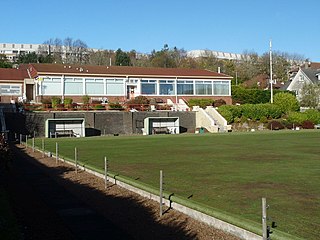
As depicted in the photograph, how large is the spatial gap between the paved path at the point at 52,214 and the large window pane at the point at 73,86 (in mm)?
39684

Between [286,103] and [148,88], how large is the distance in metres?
17.7

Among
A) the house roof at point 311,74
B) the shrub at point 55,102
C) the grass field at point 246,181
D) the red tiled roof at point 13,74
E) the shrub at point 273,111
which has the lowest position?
the grass field at point 246,181

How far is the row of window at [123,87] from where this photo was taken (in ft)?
174

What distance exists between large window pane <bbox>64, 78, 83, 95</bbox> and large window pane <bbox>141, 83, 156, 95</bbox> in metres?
8.29

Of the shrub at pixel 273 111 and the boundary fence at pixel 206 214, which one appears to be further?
the shrub at pixel 273 111

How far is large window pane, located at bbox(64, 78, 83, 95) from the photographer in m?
53.6

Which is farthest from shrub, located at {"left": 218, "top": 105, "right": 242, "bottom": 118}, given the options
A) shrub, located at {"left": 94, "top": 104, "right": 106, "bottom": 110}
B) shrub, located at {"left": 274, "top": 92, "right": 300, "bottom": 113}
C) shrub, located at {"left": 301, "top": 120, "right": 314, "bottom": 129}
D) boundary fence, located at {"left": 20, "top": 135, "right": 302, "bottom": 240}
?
boundary fence, located at {"left": 20, "top": 135, "right": 302, "bottom": 240}

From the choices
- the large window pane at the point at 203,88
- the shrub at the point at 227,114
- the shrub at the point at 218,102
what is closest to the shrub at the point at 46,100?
the shrub at the point at 227,114

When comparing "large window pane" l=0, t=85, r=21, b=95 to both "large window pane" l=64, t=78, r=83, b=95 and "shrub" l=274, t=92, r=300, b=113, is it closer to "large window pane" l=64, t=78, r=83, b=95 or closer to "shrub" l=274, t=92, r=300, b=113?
"large window pane" l=64, t=78, r=83, b=95

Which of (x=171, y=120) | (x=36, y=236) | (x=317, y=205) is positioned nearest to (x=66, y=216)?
(x=36, y=236)

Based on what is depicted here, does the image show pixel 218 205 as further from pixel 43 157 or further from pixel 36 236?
pixel 43 157

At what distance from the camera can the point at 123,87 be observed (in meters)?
57.1

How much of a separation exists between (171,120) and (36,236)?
4134cm

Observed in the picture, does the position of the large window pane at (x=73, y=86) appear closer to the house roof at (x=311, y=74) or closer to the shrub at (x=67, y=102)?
the shrub at (x=67, y=102)
